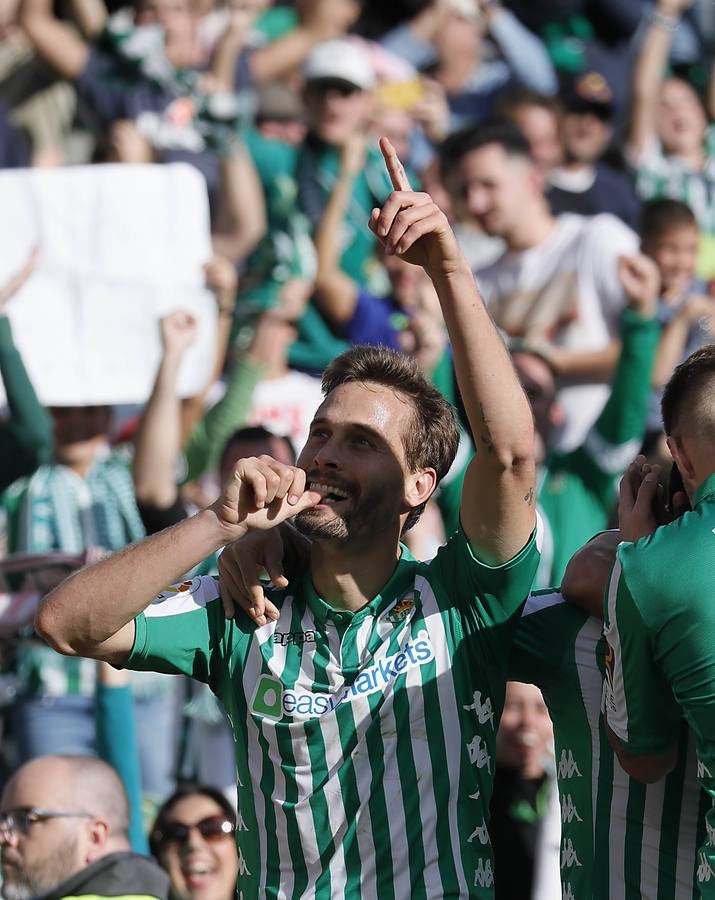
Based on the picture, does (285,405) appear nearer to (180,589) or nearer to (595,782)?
(180,589)

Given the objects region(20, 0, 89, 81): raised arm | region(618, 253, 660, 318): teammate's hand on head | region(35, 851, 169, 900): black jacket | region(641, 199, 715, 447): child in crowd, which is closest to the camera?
region(35, 851, 169, 900): black jacket

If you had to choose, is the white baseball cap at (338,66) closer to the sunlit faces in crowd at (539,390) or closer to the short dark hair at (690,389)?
the sunlit faces in crowd at (539,390)

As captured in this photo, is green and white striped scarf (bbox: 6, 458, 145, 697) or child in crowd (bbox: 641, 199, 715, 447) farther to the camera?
child in crowd (bbox: 641, 199, 715, 447)

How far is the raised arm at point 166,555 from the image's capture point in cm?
271

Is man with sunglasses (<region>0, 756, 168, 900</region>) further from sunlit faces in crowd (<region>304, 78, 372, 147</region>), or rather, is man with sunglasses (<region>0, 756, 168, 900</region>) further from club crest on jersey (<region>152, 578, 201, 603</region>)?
sunlit faces in crowd (<region>304, 78, 372, 147</region>)

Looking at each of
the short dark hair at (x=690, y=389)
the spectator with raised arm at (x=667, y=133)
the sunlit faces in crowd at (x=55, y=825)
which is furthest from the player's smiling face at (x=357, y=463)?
the spectator with raised arm at (x=667, y=133)

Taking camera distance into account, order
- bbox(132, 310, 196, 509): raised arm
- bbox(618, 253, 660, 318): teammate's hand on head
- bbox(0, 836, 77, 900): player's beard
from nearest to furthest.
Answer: bbox(0, 836, 77, 900): player's beard
bbox(132, 310, 196, 509): raised arm
bbox(618, 253, 660, 318): teammate's hand on head

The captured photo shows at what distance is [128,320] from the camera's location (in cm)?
627

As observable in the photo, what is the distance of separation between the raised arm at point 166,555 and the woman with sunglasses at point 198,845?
6.67ft

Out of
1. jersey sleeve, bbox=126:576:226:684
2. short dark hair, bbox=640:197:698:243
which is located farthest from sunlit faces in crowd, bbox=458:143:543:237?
jersey sleeve, bbox=126:576:226:684

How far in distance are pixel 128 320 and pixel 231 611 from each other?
11.6ft

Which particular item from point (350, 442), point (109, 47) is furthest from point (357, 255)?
point (350, 442)

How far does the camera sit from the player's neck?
115 inches

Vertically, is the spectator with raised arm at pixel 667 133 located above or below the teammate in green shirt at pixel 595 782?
above
